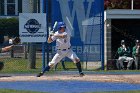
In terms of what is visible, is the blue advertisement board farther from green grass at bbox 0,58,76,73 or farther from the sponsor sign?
the sponsor sign

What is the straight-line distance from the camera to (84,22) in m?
22.1

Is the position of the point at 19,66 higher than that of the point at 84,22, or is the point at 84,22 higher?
the point at 84,22

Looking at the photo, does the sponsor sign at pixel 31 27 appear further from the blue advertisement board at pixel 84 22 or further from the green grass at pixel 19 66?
the green grass at pixel 19 66

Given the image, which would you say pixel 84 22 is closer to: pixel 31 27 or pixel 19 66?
pixel 31 27

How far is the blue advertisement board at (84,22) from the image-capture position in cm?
2194

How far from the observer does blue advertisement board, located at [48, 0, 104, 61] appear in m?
21.9

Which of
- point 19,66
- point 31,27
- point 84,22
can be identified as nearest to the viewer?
point 31,27

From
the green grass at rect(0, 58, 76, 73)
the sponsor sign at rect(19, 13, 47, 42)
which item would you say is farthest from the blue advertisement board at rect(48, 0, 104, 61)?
the sponsor sign at rect(19, 13, 47, 42)

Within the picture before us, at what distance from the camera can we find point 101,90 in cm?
1370

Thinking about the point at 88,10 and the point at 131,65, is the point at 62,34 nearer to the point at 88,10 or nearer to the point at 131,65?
the point at 88,10

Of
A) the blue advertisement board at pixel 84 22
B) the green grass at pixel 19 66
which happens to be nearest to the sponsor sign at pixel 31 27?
the blue advertisement board at pixel 84 22

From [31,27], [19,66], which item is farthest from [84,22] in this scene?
[19,66]

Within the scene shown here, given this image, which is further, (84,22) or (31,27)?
(84,22)

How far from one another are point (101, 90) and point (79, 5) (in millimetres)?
8971
